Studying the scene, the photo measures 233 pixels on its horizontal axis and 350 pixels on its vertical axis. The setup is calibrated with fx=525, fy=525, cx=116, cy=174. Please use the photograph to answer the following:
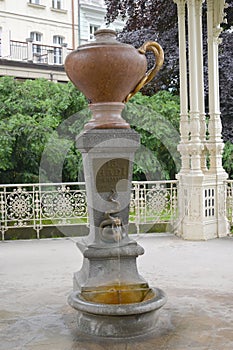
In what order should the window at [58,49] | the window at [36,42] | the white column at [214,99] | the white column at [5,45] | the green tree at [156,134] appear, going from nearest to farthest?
the white column at [214,99] → the green tree at [156,134] → the white column at [5,45] → the window at [36,42] → the window at [58,49]

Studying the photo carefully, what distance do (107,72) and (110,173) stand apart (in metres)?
0.67

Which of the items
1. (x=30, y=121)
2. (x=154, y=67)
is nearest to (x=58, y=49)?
(x=30, y=121)

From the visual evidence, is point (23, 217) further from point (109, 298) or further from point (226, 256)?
point (109, 298)

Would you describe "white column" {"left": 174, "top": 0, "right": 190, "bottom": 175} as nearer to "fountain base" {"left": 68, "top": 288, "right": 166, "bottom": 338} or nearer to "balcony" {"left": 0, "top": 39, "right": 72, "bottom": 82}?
"fountain base" {"left": 68, "top": 288, "right": 166, "bottom": 338}

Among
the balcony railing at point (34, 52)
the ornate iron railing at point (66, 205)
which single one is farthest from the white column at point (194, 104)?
the balcony railing at point (34, 52)

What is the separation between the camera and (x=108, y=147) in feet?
11.3

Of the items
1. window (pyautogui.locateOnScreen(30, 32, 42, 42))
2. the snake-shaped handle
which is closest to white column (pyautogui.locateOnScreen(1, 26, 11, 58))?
window (pyautogui.locateOnScreen(30, 32, 42, 42))

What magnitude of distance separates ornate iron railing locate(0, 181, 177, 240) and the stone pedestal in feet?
11.5

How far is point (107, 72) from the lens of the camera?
3328 mm

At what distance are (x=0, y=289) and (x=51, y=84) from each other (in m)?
5.84

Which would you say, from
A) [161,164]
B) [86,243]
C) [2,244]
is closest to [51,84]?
[161,164]

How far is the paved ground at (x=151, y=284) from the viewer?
10.6 ft

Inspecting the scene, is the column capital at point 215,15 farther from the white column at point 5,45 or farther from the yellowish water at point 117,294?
the white column at point 5,45

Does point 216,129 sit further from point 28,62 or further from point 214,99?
point 28,62
